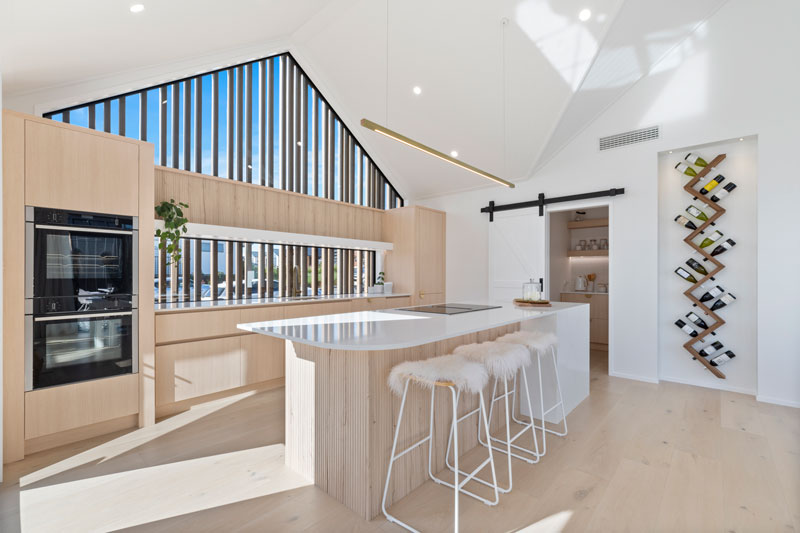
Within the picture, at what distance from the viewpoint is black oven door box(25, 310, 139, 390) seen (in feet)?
8.10

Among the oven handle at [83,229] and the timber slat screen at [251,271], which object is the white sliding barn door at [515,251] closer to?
the timber slat screen at [251,271]

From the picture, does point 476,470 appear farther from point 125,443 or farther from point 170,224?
point 170,224

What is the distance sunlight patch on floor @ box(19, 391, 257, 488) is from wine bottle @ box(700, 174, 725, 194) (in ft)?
17.0

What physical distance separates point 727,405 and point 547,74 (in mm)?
3586

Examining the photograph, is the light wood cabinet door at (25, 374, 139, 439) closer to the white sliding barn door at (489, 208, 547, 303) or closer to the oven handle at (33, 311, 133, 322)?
the oven handle at (33, 311, 133, 322)

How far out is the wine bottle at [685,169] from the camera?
13.3 ft

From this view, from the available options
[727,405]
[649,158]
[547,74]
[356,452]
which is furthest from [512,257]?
[356,452]

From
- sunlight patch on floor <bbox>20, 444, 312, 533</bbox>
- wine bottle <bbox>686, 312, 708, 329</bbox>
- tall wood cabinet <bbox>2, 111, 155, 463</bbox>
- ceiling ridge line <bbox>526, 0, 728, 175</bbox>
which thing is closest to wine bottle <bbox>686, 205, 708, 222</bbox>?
wine bottle <bbox>686, 312, 708, 329</bbox>

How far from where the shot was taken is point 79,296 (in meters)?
2.64

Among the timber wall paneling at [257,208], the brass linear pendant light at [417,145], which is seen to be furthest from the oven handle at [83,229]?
the brass linear pendant light at [417,145]

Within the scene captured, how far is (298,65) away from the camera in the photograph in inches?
192

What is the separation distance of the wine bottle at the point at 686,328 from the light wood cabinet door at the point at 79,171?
5318 millimetres

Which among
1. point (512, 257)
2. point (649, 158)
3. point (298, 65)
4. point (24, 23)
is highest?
point (298, 65)

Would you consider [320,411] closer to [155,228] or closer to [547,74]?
[155,228]
